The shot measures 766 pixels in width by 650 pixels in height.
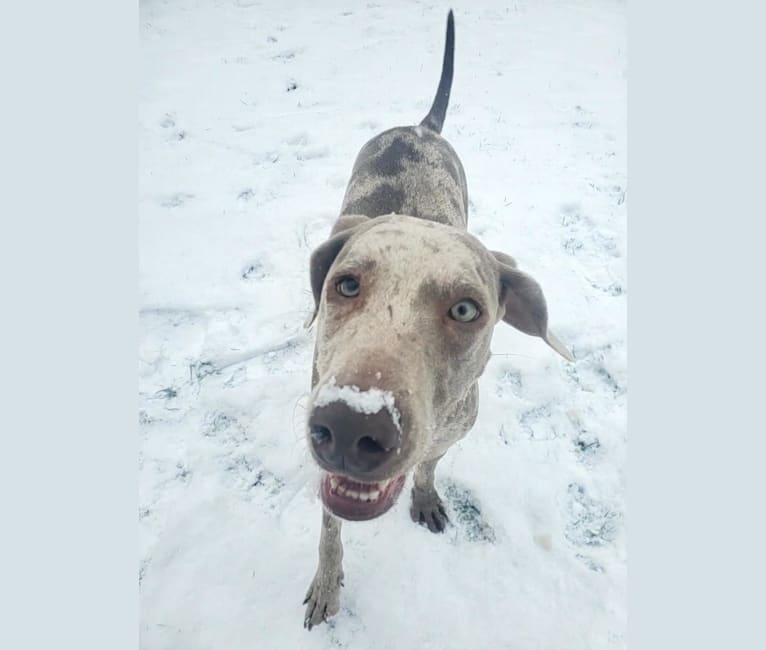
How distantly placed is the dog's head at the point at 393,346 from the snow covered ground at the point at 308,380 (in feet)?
4.45

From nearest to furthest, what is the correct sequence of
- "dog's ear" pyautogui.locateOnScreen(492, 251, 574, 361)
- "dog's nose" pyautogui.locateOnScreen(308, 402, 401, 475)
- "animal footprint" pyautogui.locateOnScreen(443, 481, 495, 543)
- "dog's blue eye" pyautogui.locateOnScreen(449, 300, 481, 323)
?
"dog's nose" pyautogui.locateOnScreen(308, 402, 401, 475) < "dog's blue eye" pyautogui.locateOnScreen(449, 300, 481, 323) < "dog's ear" pyautogui.locateOnScreen(492, 251, 574, 361) < "animal footprint" pyautogui.locateOnScreen(443, 481, 495, 543)

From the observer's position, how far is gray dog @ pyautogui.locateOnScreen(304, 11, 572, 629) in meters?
1.63

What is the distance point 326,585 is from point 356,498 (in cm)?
122

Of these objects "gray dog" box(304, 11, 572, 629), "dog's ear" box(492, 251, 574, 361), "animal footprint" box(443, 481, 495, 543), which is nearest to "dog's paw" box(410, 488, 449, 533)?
"gray dog" box(304, 11, 572, 629)

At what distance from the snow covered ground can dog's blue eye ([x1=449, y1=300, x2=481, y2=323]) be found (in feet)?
5.77

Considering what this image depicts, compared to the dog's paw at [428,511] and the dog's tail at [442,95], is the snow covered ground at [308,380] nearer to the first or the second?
the dog's paw at [428,511]

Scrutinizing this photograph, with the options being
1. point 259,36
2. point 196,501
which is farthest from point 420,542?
point 259,36

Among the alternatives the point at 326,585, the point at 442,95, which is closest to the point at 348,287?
the point at 326,585

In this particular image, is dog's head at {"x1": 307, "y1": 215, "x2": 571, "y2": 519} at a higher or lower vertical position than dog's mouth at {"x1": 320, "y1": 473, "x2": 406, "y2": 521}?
higher

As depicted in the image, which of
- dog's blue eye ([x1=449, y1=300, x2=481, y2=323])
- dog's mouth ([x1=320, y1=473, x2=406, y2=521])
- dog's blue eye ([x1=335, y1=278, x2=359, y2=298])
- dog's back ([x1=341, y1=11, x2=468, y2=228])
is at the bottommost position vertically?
dog's mouth ([x1=320, y1=473, x2=406, y2=521])

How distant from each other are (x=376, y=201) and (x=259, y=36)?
28.0 ft

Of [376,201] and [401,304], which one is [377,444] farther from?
[376,201]

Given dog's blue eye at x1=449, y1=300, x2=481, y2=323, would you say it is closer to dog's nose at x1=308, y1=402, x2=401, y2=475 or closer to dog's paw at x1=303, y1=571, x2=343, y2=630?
dog's nose at x1=308, y1=402, x2=401, y2=475

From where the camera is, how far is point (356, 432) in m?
1.57
